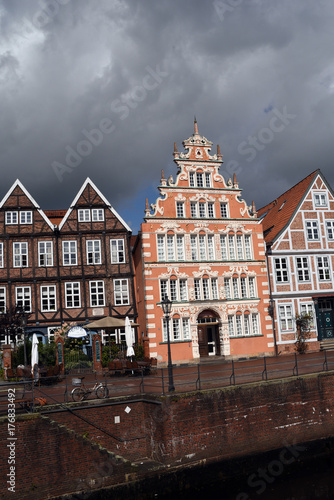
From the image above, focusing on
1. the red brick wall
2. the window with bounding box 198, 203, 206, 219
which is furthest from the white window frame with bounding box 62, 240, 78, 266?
the red brick wall

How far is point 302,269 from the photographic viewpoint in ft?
108

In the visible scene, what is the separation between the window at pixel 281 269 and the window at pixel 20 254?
56.2 feet

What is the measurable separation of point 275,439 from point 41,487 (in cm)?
866

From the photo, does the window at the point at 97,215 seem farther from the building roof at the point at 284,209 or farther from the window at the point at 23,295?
the building roof at the point at 284,209

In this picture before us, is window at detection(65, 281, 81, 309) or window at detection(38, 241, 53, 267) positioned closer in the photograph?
window at detection(65, 281, 81, 309)

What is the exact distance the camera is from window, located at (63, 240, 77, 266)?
105 ft

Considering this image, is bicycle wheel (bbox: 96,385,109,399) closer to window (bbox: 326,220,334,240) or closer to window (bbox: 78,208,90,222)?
window (bbox: 78,208,90,222)

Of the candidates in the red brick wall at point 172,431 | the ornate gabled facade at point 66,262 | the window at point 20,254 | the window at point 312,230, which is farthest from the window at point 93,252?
the red brick wall at point 172,431

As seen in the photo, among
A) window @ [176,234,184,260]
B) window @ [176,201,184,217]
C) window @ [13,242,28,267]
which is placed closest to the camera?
window @ [176,234,184,260]

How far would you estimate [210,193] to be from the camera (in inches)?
1260

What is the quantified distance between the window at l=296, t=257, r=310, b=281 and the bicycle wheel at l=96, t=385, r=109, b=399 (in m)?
19.9

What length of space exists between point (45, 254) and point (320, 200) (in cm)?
2001

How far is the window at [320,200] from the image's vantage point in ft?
112

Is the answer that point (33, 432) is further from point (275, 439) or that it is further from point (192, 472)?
point (275, 439)
